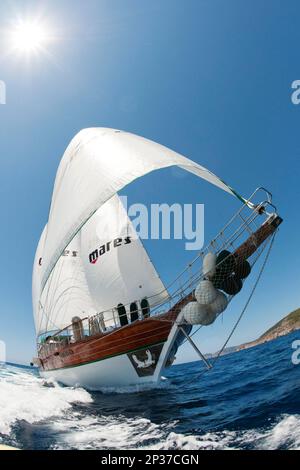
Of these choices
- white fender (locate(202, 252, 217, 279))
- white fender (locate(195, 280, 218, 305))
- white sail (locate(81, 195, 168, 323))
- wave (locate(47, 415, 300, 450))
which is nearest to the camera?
wave (locate(47, 415, 300, 450))

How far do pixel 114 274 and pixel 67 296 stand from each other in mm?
5572

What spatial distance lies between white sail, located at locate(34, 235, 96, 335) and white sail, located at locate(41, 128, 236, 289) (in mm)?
10983

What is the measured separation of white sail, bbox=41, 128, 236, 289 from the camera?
7.30 metres

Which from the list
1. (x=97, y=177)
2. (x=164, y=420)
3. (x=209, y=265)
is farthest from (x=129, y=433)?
(x=97, y=177)

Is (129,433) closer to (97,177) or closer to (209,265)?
(209,265)

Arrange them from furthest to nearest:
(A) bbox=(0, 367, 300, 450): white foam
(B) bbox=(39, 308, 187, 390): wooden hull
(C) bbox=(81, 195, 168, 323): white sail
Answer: (C) bbox=(81, 195, 168, 323): white sail → (B) bbox=(39, 308, 187, 390): wooden hull → (A) bbox=(0, 367, 300, 450): white foam

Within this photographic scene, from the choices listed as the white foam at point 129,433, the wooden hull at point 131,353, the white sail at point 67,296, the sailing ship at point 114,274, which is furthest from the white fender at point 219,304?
the white sail at point 67,296

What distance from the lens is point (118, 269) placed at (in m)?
16.9

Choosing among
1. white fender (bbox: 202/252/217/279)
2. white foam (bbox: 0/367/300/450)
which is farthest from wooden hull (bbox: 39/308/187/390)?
white foam (bbox: 0/367/300/450)

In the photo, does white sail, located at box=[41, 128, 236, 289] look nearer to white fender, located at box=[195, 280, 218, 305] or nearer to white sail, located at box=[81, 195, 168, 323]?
white fender, located at box=[195, 280, 218, 305]

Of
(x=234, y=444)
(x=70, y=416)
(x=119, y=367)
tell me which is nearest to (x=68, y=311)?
(x=119, y=367)

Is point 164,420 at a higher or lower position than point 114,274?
lower

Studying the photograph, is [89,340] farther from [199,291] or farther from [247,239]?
[247,239]

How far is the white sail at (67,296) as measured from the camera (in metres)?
19.6
